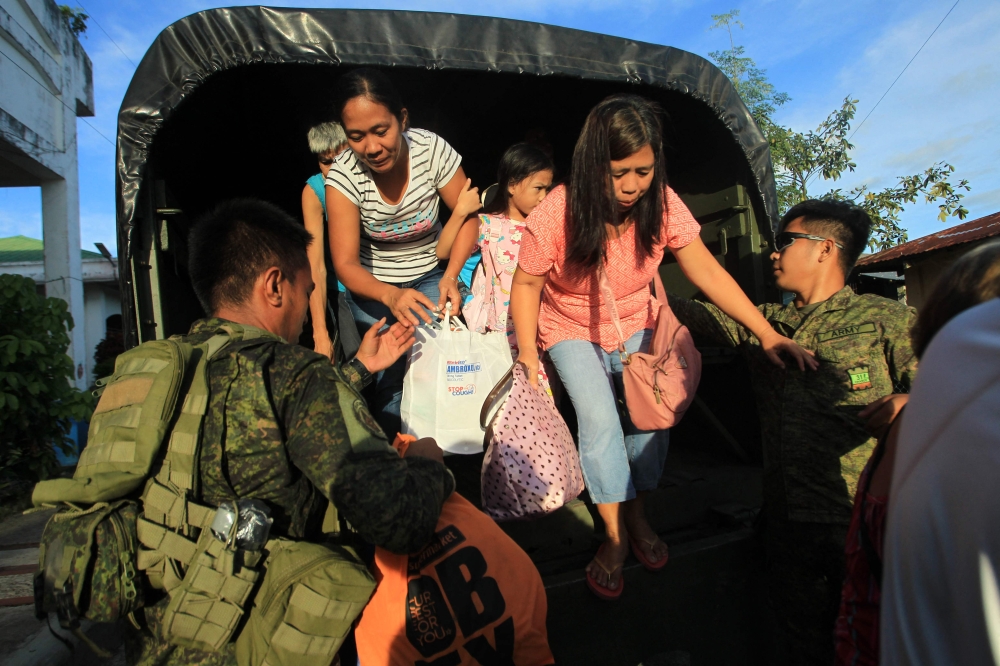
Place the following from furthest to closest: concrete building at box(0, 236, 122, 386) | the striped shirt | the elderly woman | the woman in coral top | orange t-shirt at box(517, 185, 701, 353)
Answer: concrete building at box(0, 236, 122, 386), the elderly woman, the striped shirt, orange t-shirt at box(517, 185, 701, 353), the woman in coral top

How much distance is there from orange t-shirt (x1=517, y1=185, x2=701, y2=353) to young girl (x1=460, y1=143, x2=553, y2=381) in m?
0.44

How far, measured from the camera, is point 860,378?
2.27 m

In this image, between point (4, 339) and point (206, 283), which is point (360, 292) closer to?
point (206, 283)

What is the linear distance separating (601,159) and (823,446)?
4.64 ft

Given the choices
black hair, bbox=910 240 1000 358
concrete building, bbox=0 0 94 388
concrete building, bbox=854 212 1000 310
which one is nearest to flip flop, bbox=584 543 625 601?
→ black hair, bbox=910 240 1000 358

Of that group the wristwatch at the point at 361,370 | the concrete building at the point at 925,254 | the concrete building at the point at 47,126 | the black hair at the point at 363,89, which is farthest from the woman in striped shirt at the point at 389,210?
the concrete building at the point at 925,254

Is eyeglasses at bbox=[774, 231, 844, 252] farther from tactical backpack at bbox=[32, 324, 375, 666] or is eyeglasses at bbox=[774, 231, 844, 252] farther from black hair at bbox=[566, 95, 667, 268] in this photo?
tactical backpack at bbox=[32, 324, 375, 666]

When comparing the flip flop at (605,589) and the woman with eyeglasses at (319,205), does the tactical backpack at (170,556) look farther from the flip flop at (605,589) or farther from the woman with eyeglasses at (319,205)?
the woman with eyeglasses at (319,205)

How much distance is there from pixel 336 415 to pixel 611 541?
1.31 m

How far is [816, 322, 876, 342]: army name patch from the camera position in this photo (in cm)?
230

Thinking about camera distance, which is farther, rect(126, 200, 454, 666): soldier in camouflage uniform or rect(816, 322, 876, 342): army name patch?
rect(816, 322, 876, 342): army name patch

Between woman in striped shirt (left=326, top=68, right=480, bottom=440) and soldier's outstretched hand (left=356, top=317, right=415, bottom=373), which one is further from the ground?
woman in striped shirt (left=326, top=68, right=480, bottom=440)

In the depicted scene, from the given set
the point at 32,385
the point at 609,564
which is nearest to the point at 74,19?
the point at 32,385

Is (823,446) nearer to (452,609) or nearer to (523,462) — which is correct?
(523,462)
